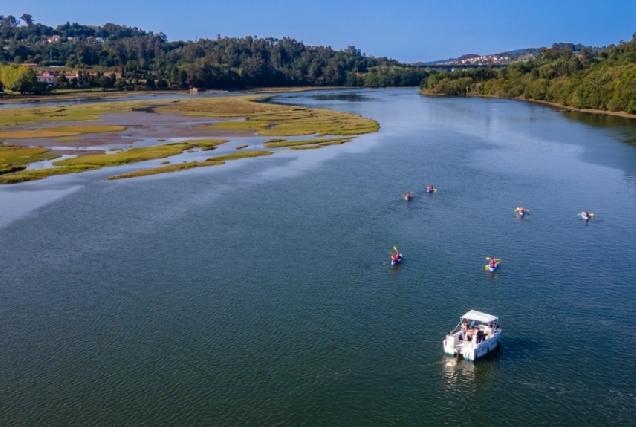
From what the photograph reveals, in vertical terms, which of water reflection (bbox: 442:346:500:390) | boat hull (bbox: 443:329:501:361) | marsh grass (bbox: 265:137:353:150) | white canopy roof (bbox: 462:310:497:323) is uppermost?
marsh grass (bbox: 265:137:353:150)

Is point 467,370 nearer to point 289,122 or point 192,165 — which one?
point 192,165

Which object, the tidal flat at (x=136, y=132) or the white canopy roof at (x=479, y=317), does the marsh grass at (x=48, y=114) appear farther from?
the white canopy roof at (x=479, y=317)

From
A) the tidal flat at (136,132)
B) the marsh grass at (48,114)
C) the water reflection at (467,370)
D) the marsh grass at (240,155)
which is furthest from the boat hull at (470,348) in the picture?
the marsh grass at (48,114)

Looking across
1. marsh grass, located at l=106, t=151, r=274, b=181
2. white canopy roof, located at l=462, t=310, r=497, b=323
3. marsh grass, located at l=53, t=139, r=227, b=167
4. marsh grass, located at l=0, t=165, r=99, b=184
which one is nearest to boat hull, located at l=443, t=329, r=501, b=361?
white canopy roof, located at l=462, t=310, r=497, b=323

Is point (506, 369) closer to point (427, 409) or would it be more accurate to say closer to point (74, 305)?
point (427, 409)

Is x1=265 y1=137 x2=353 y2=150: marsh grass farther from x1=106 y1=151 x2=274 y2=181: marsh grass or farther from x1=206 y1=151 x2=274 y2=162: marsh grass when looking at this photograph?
x1=106 y1=151 x2=274 y2=181: marsh grass

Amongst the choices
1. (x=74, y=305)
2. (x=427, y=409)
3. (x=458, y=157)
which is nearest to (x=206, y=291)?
(x=74, y=305)

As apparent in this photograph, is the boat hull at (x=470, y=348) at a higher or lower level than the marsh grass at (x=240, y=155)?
lower
